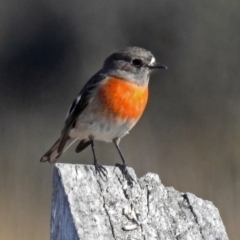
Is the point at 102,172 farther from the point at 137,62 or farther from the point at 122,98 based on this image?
the point at 137,62

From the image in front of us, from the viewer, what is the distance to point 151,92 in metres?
9.27

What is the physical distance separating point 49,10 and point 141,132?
4.25 m

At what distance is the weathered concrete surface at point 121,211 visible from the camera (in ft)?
8.07

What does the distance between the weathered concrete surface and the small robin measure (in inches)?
95.3

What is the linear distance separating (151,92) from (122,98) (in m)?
4.20

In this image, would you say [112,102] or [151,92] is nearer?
[112,102]

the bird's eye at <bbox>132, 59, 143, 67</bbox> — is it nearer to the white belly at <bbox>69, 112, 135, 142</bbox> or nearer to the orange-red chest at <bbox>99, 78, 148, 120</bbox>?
the orange-red chest at <bbox>99, 78, 148, 120</bbox>

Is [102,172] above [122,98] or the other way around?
the other way around

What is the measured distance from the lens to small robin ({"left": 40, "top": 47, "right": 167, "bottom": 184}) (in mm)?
5102

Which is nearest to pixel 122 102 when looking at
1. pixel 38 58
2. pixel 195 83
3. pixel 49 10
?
pixel 195 83

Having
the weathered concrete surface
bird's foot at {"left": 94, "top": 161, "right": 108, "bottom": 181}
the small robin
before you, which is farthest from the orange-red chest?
the weathered concrete surface

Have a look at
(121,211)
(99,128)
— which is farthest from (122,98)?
(121,211)

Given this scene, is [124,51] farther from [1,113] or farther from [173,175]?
[1,113]

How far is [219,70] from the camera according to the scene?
9164 millimetres
